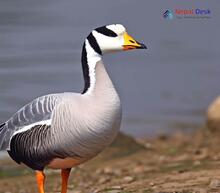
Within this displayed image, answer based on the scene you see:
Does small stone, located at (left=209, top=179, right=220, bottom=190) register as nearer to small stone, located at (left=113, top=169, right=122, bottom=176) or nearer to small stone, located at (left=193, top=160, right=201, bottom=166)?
small stone, located at (left=193, top=160, right=201, bottom=166)

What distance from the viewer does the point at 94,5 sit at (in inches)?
912

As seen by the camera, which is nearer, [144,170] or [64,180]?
[64,180]

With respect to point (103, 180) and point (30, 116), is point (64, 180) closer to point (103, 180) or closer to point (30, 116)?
point (30, 116)

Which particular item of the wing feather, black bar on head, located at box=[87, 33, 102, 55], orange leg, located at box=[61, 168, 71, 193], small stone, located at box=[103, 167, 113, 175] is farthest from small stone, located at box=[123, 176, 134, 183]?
black bar on head, located at box=[87, 33, 102, 55]

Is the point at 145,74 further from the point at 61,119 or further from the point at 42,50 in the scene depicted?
the point at 61,119

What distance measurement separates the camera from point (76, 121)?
7805mm

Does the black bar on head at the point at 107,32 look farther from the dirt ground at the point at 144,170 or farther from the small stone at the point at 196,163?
the small stone at the point at 196,163

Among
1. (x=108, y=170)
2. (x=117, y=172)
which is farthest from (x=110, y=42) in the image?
(x=108, y=170)

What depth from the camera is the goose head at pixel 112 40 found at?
8055 millimetres

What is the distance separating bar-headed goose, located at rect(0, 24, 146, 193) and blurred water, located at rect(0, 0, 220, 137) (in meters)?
6.21

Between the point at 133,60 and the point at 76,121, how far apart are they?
1026 cm

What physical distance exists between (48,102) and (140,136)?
20.6 ft

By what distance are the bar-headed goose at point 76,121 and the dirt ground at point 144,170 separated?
51.3 inches

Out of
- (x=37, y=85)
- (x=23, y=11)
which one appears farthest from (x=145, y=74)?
(x=23, y=11)
